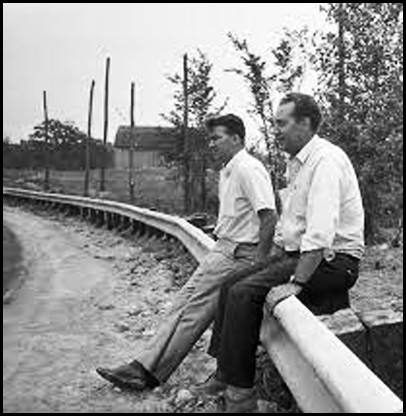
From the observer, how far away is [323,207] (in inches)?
137

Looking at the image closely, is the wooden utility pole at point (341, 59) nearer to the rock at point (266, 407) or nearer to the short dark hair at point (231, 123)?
the short dark hair at point (231, 123)

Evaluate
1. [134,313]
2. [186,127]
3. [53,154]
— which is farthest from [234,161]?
[53,154]

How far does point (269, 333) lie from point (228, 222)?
112cm

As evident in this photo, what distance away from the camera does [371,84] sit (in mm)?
11922

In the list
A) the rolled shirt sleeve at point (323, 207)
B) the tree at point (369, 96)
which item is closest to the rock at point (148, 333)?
the rolled shirt sleeve at point (323, 207)

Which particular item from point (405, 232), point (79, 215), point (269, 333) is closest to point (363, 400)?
point (269, 333)

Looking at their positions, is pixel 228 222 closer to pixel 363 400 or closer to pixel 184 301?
pixel 184 301

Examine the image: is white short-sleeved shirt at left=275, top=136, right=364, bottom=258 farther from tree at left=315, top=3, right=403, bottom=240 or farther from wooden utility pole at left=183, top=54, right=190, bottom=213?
wooden utility pole at left=183, top=54, right=190, bottom=213

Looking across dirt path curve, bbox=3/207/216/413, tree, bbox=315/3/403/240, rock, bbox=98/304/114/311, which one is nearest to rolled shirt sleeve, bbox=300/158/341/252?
dirt path curve, bbox=3/207/216/413

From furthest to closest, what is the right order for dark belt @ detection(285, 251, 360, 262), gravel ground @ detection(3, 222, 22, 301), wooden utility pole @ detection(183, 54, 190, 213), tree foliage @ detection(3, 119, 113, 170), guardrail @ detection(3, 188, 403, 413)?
tree foliage @ detection(3, 119, 113, 170) → wooden utility pole @ detection(183, 54, 190, 213) → gravel ground @ detection(3, 222, 22, 301) → dark belt @ detection(285, 251, 360, 262) → guardrail @ detection(3, 188, 403, 413)

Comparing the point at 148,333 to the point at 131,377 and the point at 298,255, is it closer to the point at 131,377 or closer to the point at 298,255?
the point at 131,377

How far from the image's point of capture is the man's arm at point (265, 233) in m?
4.27

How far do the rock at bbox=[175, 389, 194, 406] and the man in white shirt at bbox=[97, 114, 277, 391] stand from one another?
243 mm

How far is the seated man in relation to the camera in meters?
3.45
